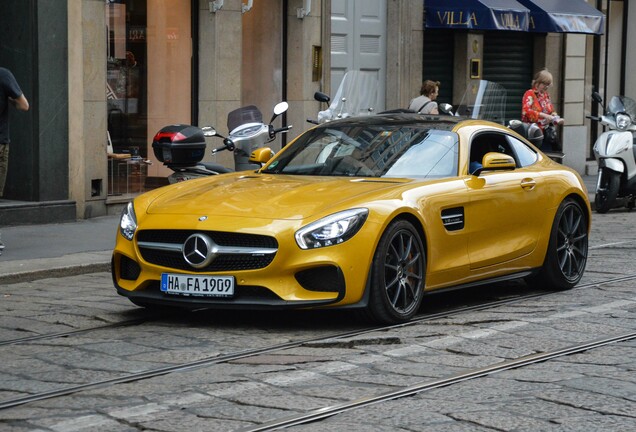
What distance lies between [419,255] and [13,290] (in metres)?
3.43

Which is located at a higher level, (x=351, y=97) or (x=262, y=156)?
(x=351, y=97)

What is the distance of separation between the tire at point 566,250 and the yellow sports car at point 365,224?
11 millimetres

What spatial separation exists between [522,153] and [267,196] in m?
2.55

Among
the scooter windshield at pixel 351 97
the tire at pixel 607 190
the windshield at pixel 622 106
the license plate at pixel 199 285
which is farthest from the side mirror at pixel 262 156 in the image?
the windshield at pixel 622 106

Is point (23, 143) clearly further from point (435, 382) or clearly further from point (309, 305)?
point (435, 382)

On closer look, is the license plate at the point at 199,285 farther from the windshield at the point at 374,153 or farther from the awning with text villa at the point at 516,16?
the awning with text villa at the point at 516,16

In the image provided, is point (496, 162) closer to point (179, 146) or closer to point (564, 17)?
point (179, 146)

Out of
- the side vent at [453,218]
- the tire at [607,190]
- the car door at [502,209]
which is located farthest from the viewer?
the tire at [607,190]

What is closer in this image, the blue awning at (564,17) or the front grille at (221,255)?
the front grille at (221,255)

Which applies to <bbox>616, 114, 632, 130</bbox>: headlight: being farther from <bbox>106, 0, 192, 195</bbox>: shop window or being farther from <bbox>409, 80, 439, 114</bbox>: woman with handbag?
<bbox>106, 0, 192, 195</bbox>: shop window

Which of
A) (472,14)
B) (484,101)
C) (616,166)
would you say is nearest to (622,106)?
(616,166)

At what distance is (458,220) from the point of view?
356 inches

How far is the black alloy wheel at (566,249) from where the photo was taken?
10.1 metres

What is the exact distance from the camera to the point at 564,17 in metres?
22.7
